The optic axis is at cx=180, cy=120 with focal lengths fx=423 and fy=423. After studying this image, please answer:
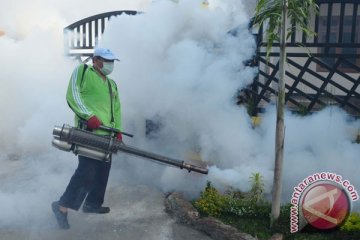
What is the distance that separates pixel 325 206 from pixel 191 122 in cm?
228

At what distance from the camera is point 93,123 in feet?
13.8

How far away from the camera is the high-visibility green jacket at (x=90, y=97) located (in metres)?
4.24

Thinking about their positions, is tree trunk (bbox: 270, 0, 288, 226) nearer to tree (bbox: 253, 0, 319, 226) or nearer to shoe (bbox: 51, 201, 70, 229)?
tree (bbox: 253, 0, 319, 226)

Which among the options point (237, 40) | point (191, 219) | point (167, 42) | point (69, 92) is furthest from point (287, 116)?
point (69, 92)

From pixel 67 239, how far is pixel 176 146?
7.80ft

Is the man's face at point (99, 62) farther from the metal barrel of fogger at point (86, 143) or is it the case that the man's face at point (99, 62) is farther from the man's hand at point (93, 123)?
the metal barrel of fogger at point (86, 143)

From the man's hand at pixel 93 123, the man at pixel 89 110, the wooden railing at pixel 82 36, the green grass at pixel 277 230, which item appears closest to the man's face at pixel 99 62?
the man at pixel 89 110

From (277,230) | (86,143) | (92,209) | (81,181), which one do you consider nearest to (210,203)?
(277,230)

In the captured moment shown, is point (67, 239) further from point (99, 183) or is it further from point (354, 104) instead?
point (354, 104)

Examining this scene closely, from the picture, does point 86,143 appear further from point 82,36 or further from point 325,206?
point 82,36

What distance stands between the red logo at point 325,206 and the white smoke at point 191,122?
2.87 feet

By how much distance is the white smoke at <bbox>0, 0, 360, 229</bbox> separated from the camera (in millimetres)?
5484

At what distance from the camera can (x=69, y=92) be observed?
4285 millimetres

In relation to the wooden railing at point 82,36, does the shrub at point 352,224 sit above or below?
below
